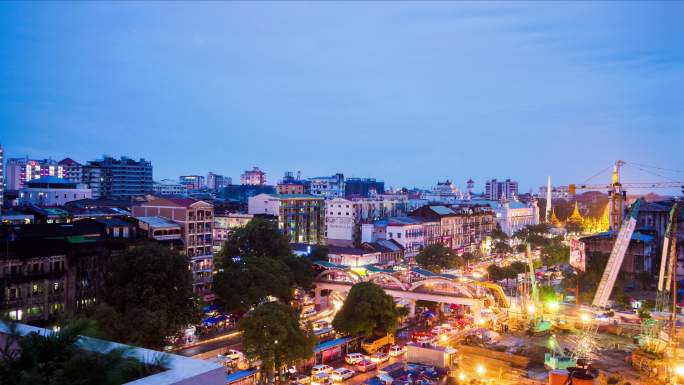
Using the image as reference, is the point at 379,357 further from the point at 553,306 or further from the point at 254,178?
the point at 254,178

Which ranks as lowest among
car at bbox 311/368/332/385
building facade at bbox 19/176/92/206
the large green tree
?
car at bbox 311/368/332/385

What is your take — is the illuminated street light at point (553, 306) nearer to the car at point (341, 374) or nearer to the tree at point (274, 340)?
the car at point (341, 374)

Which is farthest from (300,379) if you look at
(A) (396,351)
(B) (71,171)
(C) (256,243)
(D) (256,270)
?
(B) (71,171)

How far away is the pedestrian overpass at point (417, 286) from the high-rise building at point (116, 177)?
Answer: 182 feet

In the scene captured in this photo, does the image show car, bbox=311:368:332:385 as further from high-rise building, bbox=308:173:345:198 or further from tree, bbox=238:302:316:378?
high-rise building, bbox=308:173:345:198

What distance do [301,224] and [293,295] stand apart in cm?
1903

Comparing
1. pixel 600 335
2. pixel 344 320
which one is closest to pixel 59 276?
pixel 344 320

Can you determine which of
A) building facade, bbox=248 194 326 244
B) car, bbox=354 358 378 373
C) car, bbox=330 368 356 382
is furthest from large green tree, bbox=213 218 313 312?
building facade, bbox=248 194 326 244

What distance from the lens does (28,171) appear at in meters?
88.6

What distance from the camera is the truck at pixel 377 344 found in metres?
27.7

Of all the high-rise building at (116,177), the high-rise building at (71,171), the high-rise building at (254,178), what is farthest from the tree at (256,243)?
the high-rise building at (254,178)

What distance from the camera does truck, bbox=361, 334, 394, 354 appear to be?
90.9ft

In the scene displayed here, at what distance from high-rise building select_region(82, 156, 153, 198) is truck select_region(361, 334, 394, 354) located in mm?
66134

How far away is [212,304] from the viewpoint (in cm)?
3472
